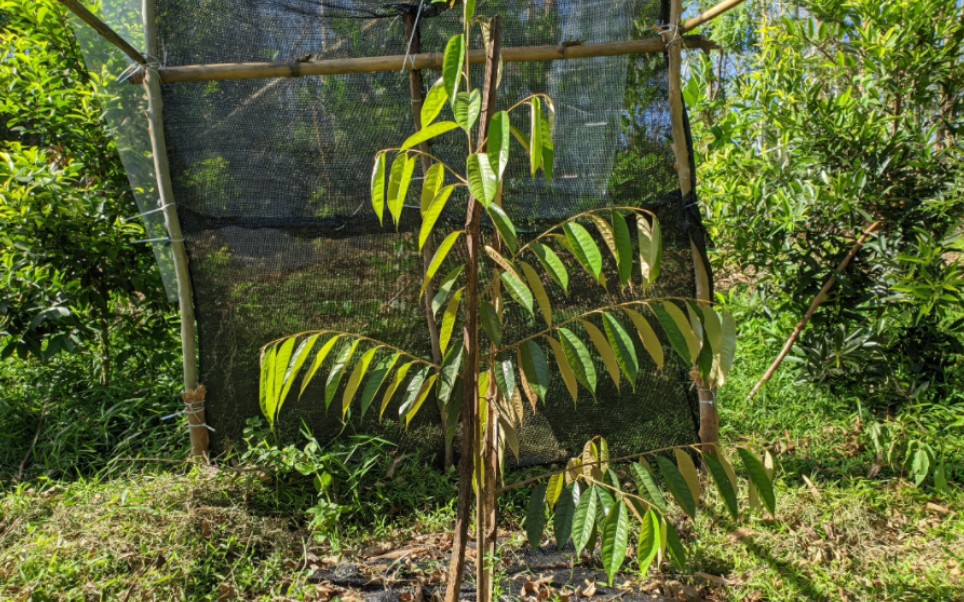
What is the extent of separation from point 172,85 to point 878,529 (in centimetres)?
313

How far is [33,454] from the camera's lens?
3342 mm

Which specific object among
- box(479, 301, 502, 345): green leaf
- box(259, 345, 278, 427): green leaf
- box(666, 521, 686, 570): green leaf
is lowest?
box(666, 521, 686, 570): green leaf

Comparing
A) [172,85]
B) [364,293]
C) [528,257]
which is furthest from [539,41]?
A: [172,85]

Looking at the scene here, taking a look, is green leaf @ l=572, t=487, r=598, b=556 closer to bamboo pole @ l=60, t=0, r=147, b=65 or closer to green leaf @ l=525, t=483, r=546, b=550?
green leaf @ l=525, t=483, r=546, b=550

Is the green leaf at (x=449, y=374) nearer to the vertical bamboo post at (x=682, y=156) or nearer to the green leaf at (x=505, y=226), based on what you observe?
the green leaf at (x=505, y=226)

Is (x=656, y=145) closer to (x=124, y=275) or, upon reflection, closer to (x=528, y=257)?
(x=528, y=257)

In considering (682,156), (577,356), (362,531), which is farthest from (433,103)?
(362,531)

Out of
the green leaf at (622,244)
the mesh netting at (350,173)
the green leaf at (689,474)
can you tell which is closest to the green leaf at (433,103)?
the green leaf at (622,244)

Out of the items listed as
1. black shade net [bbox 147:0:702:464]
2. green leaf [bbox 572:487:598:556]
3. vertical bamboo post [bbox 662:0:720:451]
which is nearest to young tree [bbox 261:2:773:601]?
green leaf [bbox 572:487:598:556]

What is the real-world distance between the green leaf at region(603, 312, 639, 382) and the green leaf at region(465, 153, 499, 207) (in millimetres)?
399

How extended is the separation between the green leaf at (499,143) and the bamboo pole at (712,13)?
1.49 metres

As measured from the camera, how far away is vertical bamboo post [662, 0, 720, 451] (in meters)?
2.74

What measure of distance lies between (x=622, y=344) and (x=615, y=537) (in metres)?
0.37

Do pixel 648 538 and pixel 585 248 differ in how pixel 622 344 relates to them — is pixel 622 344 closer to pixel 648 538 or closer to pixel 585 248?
pixel 585 248
